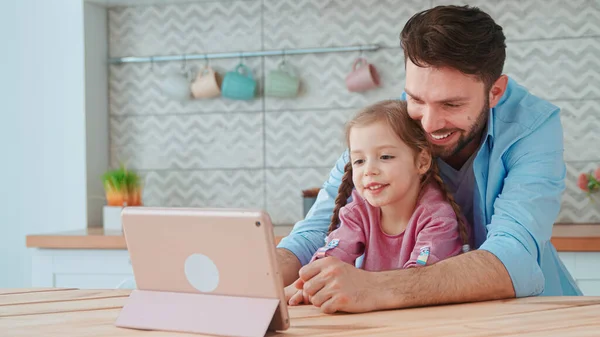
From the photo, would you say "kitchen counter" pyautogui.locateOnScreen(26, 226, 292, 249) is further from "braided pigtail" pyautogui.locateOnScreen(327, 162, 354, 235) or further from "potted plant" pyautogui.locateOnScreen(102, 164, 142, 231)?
"braided pigtail" pyautogui.locateOnScreen(327, 162, 354, 235)

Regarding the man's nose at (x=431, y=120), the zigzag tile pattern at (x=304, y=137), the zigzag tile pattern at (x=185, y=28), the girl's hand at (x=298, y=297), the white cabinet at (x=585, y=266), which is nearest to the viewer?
the girl's hand at (x=298, y=297)

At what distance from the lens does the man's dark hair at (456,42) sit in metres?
1.62

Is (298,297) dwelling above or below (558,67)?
below

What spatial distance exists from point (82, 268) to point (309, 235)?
164 centimetres

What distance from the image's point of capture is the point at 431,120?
1652 mm

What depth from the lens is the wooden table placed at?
3.67ft

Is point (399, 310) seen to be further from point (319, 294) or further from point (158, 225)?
point (158, 225)

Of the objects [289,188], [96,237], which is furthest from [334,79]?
[96,237]

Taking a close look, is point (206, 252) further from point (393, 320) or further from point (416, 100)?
point (416, 100)

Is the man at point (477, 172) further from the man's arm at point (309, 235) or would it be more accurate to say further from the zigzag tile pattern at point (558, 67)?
the zigzag tile pattern at point (558, 67)

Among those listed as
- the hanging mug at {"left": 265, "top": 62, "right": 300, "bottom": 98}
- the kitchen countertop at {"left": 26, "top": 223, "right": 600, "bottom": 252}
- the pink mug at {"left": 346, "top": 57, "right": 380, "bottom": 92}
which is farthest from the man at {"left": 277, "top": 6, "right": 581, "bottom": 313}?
the hanging mug at {"left": 265, "top": 62, "right": 300, "bottom": 98}

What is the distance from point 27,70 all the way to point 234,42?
0.97 m

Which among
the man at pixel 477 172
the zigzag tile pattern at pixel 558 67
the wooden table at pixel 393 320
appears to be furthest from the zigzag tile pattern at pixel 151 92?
the wooden table at pixel 393 320

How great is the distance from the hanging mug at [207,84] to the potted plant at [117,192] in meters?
0.47
